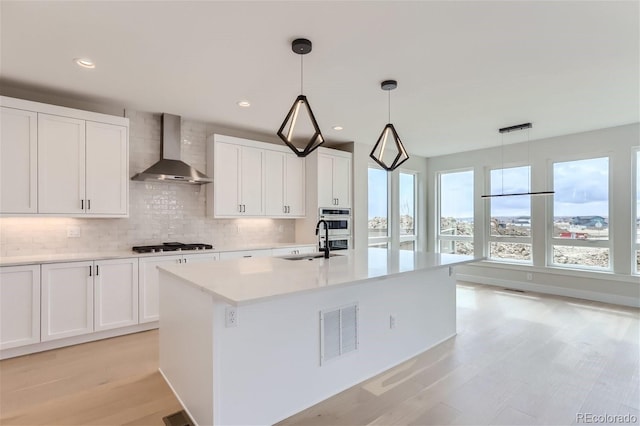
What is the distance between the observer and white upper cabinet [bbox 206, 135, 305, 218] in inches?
184

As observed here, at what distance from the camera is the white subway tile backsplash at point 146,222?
366 centimetres

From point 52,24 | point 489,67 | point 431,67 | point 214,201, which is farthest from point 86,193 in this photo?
point 489,67

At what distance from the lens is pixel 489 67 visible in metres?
3.00

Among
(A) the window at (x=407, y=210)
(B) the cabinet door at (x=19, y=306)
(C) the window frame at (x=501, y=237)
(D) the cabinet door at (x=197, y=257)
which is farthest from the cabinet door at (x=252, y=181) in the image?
(C) the window frame at (x=501, y=237)

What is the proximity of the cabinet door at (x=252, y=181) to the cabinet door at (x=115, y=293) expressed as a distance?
1.71 m

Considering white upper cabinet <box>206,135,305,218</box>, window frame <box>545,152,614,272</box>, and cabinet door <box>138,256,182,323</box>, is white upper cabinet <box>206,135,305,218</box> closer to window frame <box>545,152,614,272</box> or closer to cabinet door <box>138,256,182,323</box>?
cabinet door <box>138,256,182,323</box>

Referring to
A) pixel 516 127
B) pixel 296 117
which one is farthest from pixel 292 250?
pixel 516 127

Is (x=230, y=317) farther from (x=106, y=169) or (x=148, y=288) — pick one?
(x=106, y=169)

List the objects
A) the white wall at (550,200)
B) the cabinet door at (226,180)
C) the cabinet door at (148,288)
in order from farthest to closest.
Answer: the white wall at (550,200)
the cabinet door at (226,180)
the cabinet door at (148,288)

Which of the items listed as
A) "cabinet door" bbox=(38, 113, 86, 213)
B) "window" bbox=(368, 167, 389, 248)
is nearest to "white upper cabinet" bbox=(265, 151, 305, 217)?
"window" bbox=(368, 167, 389, 248)

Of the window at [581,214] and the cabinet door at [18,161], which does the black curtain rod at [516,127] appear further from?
the cabinet door at [18,161]

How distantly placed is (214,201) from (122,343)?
2.01 m

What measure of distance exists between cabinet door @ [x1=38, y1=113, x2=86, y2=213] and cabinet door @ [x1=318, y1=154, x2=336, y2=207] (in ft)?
10.5

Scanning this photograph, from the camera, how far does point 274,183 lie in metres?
5.29
